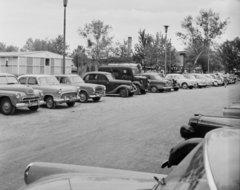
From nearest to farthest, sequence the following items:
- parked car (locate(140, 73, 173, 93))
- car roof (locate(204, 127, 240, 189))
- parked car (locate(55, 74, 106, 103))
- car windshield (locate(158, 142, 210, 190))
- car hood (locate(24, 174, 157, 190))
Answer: car roof (locate(204, 127, 240, 189)) < car windshield (locate(158, 142, 210, 190)) < car hood (locate(24, 174, 157, 190)) < parked car (locate(55, 74, 106, 103)) < parked car (locate(140, 73, 173, 93))

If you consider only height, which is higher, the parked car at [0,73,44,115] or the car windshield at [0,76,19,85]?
the car windshield at [0,76,19,85]

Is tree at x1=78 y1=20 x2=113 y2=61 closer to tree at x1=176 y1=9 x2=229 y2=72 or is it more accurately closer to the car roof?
tree at x1=176 y1=9 x2=229 y2=72

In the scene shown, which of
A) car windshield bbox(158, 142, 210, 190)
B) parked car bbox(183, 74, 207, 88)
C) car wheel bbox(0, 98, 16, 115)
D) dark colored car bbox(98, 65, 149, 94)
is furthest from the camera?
parked car bbox(183, 74, 207, 88)

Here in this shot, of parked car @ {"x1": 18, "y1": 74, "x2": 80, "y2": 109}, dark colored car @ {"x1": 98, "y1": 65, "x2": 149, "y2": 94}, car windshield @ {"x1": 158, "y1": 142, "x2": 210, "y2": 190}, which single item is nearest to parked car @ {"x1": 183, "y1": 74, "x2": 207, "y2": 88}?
dark colored car @ {"x1": 98, "y1": 65, "x2": 149, "y2": 94}

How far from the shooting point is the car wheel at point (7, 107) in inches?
450

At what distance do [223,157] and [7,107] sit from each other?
1092 centimetres

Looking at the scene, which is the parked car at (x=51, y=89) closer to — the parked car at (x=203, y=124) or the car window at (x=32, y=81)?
the car window at (x=32, y=81)

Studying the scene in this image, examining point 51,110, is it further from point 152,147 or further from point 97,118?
point 152,147

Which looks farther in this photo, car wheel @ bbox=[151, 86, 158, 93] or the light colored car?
the light colored car

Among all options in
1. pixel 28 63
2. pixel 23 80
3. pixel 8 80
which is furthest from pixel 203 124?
pixel 28 63

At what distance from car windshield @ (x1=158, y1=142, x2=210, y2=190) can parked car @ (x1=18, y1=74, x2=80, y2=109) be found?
12.0 meters

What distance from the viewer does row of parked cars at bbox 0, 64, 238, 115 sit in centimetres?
1169

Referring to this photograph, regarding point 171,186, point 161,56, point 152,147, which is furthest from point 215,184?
point 161,56

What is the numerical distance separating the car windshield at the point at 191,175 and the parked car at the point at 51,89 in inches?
473
